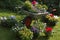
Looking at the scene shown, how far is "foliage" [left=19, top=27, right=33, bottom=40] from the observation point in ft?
31.7

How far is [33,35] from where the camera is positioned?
1023 centimetres

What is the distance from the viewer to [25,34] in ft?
31.9

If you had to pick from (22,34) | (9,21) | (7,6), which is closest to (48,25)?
(9,21)

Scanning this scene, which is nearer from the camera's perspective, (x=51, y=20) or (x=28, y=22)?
(x=28, y=22)

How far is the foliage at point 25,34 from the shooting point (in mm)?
9663

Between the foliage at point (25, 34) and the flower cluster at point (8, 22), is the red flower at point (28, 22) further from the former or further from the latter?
the flower cluster at point (8, 22)

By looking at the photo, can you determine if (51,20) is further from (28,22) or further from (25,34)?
(25,34)

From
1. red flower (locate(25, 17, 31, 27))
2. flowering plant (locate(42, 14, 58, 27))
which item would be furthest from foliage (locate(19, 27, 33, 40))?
flowering plant (locate(42, 14, 58, 27))

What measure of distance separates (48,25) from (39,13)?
5.21 feet

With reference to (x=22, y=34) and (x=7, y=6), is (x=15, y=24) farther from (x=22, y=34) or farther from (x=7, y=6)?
(x=7, y=6)

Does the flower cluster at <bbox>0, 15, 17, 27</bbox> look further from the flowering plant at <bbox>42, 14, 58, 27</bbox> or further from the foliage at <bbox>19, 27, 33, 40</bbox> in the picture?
the flowering plant at <bbox>42, 14, 58, 27</bbox>

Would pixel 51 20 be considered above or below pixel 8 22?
below

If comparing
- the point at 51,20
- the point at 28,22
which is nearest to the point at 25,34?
the point at 28,22

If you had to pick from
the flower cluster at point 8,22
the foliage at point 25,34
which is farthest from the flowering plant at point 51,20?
the foliage at point 25,34
